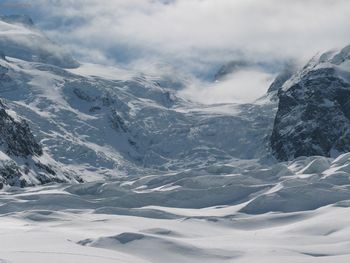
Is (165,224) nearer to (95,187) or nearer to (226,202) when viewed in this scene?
(226,202)

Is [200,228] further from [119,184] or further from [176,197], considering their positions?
[119,184]

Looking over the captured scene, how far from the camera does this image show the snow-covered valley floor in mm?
62625

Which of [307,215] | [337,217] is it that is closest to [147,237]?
[337,217]

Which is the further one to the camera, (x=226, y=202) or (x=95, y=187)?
(x=95, y=187)

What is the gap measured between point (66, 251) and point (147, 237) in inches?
388

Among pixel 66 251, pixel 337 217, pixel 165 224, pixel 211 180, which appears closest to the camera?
pixel 66 251

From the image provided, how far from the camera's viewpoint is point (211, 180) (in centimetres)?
14038

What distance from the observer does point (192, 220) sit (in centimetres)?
9669

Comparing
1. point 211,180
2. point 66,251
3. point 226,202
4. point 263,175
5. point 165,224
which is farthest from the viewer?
point 263,175

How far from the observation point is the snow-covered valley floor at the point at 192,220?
62625 millimetres

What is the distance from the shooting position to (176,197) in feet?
427

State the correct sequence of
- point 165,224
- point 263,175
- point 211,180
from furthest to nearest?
point 263,175, point 211,180, point 165,224

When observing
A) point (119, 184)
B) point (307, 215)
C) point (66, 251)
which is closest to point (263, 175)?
point (119, 184)

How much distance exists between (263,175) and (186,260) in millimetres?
93271
